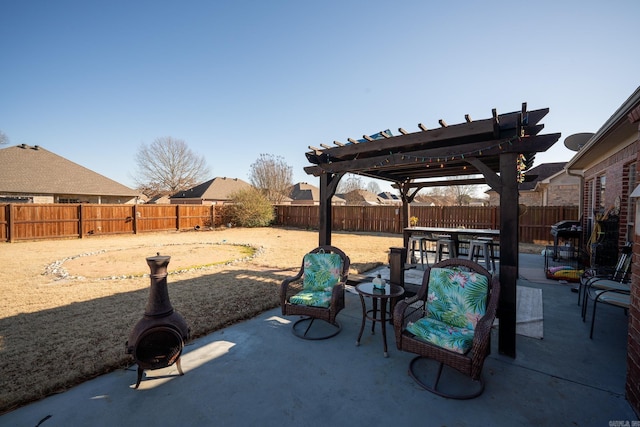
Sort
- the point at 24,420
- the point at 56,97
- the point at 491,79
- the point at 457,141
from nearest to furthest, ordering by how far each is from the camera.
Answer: the point at 24,420, the point at 457,141, the point at 491,79, the point at 56,97

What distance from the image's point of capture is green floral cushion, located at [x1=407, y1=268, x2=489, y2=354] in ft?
7.98

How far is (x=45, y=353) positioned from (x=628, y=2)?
865cm

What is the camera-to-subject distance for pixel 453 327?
102 inches

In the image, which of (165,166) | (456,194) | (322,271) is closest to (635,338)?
(322,271)

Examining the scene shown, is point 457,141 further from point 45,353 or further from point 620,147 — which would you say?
point 45,353

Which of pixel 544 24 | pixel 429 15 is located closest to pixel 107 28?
pixel 429 15

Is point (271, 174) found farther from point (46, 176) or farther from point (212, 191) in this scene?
point (46, 176)

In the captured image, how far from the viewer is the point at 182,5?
6883 mm

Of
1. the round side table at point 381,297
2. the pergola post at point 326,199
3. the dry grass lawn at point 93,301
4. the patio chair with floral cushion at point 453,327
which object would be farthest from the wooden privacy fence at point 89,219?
the patio chair with floral cushion at point 453,327

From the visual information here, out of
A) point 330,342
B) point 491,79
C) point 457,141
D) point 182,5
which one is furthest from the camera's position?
point 182,5

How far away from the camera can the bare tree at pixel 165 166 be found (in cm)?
3050

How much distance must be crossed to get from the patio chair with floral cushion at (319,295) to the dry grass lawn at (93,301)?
87 centimetres

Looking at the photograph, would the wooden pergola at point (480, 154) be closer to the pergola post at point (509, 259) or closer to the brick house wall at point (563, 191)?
the pergola post at point (509, 259)

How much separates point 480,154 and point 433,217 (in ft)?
36.8
